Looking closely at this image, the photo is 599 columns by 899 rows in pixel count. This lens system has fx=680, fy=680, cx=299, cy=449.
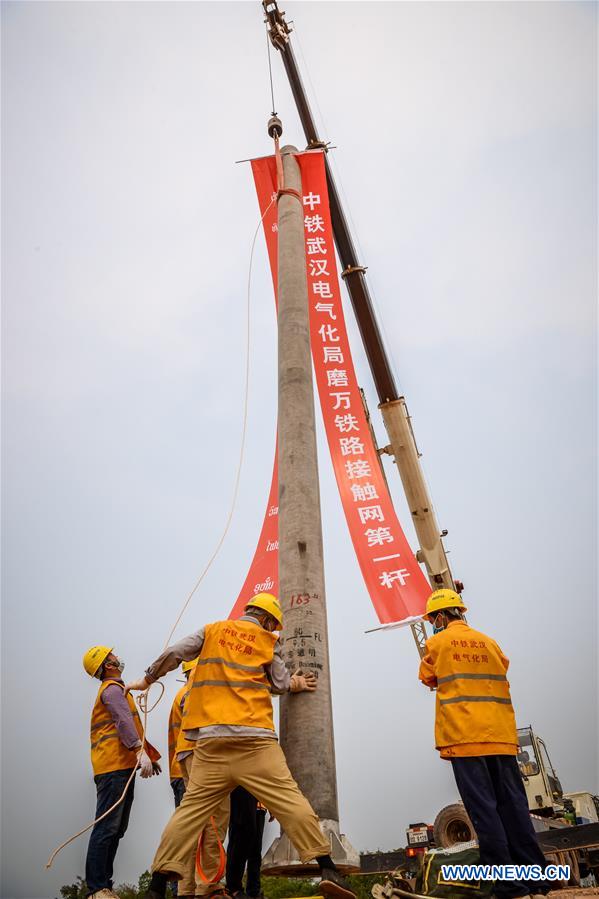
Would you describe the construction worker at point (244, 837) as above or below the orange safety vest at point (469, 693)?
below

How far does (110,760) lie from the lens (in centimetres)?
573

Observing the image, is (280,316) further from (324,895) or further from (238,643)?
(324,895)

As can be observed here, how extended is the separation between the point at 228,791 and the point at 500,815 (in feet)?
6.46

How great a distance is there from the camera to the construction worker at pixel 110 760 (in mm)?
5289

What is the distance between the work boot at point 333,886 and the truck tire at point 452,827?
1004 centimetres

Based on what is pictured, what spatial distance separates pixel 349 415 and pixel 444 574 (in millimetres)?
5058

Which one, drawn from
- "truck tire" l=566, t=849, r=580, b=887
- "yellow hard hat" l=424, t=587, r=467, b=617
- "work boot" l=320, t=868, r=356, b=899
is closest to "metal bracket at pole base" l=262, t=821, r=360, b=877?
"work boot" l=320, t=868, r=356, b=899

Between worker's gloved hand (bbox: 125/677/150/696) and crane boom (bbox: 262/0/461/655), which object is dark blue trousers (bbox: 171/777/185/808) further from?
crane boom (bbox: 262/0/461/655)

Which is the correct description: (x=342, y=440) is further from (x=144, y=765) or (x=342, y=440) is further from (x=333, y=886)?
(x=333, y=886)

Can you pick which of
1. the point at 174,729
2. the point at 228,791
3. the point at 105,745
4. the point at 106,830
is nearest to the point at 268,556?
the point at 174,729

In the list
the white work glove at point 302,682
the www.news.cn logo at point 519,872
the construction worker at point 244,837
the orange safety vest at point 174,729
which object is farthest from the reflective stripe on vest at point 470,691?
the orange safety vest at point 174,729

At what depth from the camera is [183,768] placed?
5.75 metres

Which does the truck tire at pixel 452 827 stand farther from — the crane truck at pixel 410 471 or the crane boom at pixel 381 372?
the crane boom at pixel 381 372

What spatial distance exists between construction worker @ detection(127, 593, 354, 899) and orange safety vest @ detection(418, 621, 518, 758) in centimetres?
114
